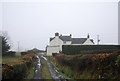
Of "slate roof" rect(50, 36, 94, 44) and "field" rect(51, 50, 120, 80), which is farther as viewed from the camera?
"slate roof" rect(50, 36, 94, 44)

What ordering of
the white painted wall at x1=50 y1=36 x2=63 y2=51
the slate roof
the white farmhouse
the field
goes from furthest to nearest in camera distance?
the slate roof < the white painted wall at x1=50 y1=36 x2=63 y2=51 < the white farmhouse < the field

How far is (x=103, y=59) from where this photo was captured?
15141 mm

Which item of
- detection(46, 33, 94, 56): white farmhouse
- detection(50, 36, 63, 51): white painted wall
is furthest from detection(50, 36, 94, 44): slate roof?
detection(50, 36, 63, 51): white painted wall

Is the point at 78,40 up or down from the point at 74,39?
down

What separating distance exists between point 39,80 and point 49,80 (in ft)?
3.09

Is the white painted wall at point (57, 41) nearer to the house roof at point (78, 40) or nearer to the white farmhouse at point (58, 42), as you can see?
the white farmhouse at point (58, 42)

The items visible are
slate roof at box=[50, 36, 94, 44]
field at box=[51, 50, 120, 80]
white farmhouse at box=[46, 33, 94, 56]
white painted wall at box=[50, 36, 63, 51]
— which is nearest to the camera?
field at box=[51, 50, 120, 80]

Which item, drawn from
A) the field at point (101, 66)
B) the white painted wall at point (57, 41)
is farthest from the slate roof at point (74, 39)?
the field at point (101, 66)

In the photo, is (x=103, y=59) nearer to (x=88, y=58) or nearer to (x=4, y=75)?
(x=88, y=58)

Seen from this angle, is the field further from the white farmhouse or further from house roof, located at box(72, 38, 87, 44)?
house roof, located at box(72, 38, 87, 44)

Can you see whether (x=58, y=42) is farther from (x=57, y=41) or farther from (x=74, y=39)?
(x=74, y=39)

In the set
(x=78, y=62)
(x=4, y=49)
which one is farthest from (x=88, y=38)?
(x=78, y=62)

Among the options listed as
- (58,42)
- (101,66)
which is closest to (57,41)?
(58,42)

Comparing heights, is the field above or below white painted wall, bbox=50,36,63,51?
below
